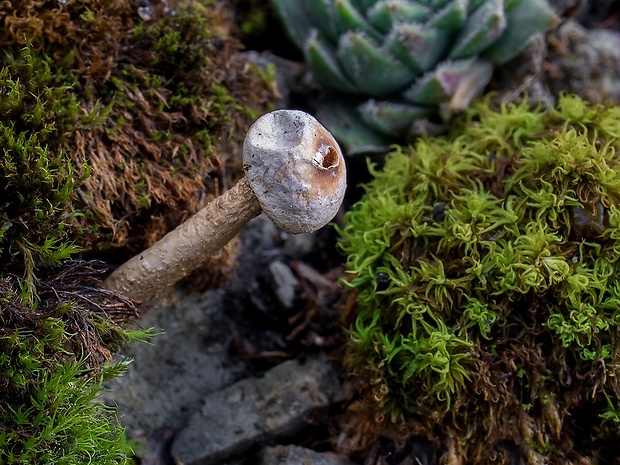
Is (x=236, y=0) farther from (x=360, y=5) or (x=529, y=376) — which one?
(x=529, y=376)

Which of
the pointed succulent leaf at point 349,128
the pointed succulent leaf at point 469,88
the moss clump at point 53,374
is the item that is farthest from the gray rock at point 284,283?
the pointed succulent leaf at point 469,88

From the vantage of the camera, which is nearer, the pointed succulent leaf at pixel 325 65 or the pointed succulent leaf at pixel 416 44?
the pointed succulent leaf at pixel 416 44

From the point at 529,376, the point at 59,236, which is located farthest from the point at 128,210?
the point at 529,376

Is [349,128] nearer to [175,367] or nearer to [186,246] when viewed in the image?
[186,246]

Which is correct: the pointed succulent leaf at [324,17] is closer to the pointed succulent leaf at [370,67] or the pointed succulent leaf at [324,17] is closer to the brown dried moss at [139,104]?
the pointed succulent leaf at [370,67]

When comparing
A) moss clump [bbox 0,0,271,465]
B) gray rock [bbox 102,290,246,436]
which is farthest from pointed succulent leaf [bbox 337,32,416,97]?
gray rock [bbox 102,290,246,436]
